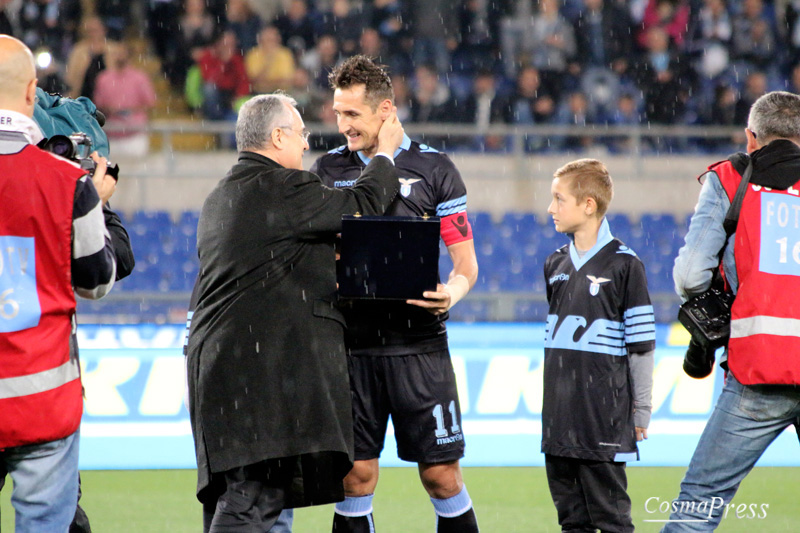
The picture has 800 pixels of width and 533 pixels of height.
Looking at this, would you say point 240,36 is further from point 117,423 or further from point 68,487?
point 68,487

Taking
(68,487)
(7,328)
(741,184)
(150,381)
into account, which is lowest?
(150,381)

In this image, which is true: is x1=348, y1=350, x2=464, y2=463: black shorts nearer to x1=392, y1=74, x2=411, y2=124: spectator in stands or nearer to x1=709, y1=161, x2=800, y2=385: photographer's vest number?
x1=709, y1=161, x2=800, y2=385: photographer's vest number

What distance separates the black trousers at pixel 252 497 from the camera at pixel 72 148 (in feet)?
3.63

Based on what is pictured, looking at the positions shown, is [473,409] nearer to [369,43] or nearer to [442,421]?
[442,421]

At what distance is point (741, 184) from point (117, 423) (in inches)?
180

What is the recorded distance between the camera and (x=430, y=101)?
1167cm

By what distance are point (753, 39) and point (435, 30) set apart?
4.46 meters

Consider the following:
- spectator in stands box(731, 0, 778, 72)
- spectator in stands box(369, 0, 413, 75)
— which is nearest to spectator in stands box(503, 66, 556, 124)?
spectator in stands box(369, 0, 413, 75)

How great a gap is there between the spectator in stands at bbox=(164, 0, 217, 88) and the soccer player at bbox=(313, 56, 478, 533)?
8.82m

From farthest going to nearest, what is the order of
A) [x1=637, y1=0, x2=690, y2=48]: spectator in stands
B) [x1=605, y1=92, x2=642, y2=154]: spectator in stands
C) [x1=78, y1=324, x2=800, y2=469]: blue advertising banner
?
[x1=637, y1=0, x2=690, y2=48]: spectator in stands, [x1=605, y1=92, x2=642, y2=154]: spectator in stands, [x1=78, y1=324, x2=800, y2=469]: blue advertising banner

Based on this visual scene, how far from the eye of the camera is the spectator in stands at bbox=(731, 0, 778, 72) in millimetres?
12953

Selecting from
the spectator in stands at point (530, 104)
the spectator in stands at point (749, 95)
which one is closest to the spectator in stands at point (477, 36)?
the spectator in stands at point (530, 104)

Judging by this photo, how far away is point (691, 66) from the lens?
12.7 m

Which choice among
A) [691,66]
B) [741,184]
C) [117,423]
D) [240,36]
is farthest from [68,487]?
[691,66]
